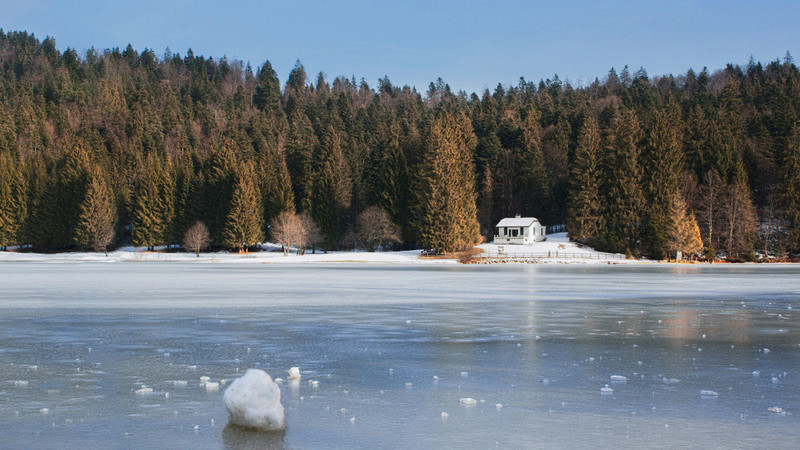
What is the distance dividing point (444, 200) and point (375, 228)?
12543mm

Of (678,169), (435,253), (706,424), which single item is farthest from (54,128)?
(706,424)

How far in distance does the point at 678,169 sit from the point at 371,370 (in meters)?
78.7

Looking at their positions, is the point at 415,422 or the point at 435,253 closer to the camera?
the point at 415,422

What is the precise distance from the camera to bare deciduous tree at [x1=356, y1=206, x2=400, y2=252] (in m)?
84.9

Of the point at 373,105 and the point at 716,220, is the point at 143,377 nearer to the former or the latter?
the point at 716,220

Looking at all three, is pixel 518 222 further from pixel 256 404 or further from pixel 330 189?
pixel 256 404

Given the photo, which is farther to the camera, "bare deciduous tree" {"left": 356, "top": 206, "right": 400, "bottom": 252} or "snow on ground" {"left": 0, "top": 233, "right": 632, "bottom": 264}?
"bare deciduous tree" {"left": 356, "top": 206, "right": 400, "bottom": 252}

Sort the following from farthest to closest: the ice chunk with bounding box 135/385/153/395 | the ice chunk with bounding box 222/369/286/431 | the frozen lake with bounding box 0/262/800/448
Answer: the ice chunk with bounding box 135/385/153/395
the ice chunk with bounding box 222/369/286/431
the frozen lake with bounding box 0/262/800/448

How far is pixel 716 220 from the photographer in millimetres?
77000

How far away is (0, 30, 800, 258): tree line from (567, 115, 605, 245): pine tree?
0.21 metres

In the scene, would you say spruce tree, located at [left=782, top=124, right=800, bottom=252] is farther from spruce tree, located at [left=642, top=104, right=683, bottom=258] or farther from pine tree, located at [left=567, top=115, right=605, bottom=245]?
pine tree, located at [left=567, top=115, right=605, bottom=245]

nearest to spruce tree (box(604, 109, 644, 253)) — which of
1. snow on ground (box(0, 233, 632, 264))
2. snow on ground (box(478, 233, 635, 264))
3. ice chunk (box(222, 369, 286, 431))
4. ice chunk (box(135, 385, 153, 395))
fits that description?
snow on ground (box(478, 233, 635, 264))

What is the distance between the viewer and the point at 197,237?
8300 centimetres

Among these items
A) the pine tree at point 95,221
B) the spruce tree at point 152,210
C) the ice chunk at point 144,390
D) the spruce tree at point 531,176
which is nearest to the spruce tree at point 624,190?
the spruce tree at point 531,176
